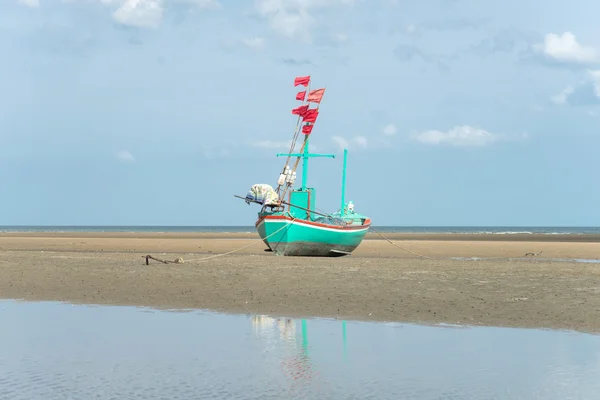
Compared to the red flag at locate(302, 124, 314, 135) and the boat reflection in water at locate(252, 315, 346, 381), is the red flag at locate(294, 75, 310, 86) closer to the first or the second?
the red flag at locate(302, 124, 314, 135)

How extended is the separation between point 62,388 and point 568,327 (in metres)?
12.7

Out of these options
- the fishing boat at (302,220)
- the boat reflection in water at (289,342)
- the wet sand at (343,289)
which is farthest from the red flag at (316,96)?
the boat reflection in water at (289,342)

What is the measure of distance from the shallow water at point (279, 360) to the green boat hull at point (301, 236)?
22.7 m

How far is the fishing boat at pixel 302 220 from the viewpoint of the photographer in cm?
4475

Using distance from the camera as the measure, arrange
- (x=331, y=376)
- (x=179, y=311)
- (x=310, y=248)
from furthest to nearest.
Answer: (x=310, y=248)
(x=179, y=311)
(x=331, y=376)

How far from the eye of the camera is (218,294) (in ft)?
85.0

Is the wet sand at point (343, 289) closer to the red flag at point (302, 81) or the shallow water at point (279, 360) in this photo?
the shallow water at point (279, 360)

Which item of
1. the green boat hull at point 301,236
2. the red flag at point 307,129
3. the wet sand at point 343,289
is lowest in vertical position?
the wet sand at point 343,289

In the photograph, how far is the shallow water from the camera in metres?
13.4

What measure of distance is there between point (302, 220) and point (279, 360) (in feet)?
94.9

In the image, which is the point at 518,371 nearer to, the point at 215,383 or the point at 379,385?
the point at 379,385

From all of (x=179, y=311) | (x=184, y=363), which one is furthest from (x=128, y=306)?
(x=184, y=363)

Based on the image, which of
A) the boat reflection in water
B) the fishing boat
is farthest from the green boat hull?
the boat reflection in water

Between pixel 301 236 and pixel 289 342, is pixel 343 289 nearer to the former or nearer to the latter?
pixel 289 342
